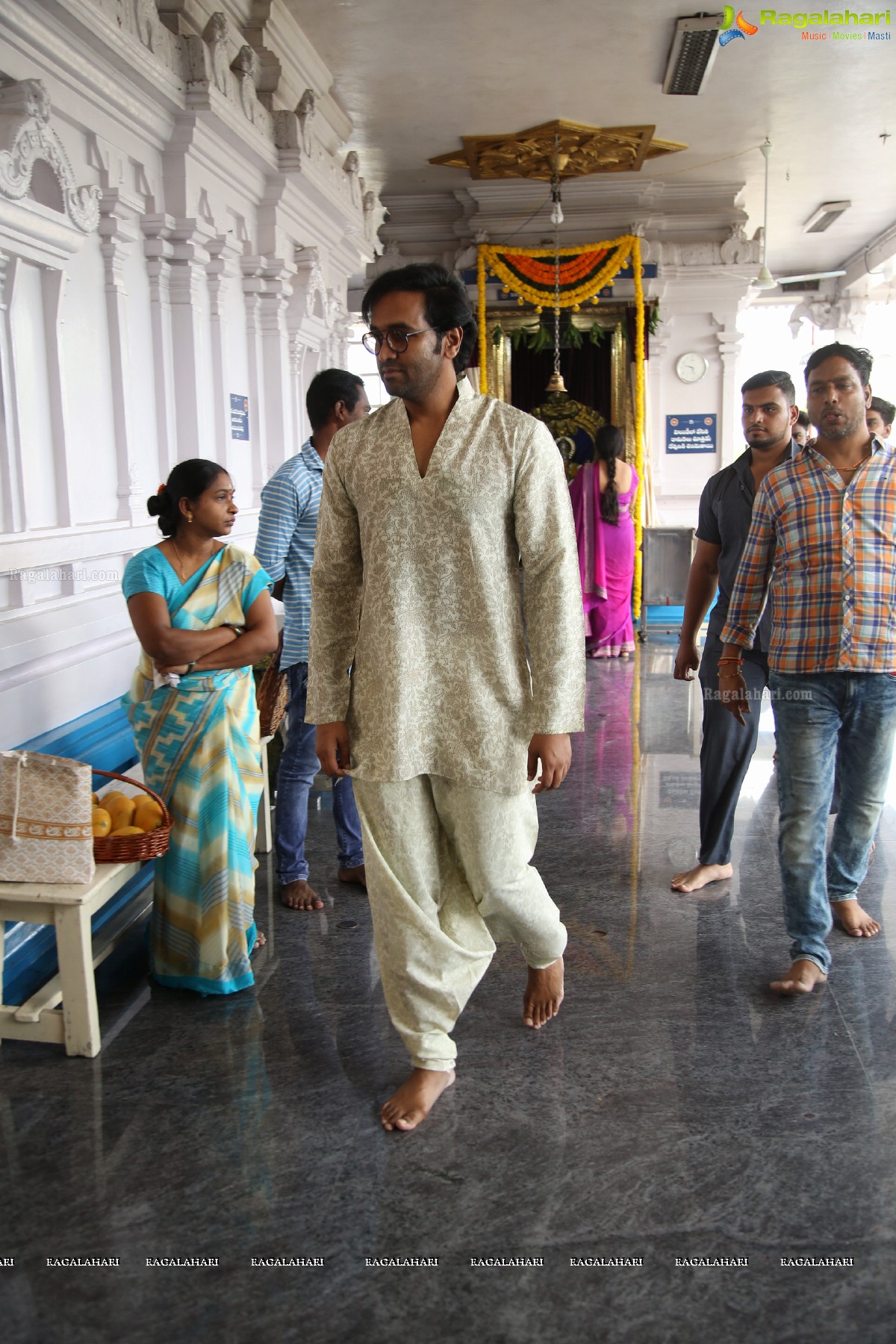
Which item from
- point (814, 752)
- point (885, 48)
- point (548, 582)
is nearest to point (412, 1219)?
point (548, 582)

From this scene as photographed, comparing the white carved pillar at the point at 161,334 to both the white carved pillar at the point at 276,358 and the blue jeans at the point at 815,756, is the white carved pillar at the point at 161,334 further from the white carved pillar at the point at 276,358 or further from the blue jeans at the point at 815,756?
the blue jeans at the point at 815,756

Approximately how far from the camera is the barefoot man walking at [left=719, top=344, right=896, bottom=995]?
103 inches

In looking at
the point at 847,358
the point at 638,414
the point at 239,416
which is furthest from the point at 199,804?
the point at 638,414

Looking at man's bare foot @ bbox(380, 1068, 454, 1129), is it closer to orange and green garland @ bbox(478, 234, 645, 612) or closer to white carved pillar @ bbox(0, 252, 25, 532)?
white carved pillar @ bbox(0, 252, 25, 532)

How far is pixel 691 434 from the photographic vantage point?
1071 cm

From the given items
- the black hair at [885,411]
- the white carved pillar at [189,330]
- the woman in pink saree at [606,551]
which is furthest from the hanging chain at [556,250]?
the white carved pillar at [189,330]

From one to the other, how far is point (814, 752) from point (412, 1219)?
1.46m

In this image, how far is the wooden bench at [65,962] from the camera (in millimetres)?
Result: 2307

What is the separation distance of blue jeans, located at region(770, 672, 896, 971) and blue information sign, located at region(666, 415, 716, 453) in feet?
27.7

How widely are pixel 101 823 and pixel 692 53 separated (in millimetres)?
6071

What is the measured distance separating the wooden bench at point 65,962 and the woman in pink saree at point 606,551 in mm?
6096

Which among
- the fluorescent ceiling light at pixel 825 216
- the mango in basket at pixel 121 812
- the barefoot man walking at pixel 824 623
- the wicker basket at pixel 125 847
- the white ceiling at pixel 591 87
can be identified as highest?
the fluorescent ceiling light at pixel 825 216

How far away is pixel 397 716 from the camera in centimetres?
208

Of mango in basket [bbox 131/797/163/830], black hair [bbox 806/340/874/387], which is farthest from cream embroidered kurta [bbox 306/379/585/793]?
black hair [bbox 806/340/874/387]
